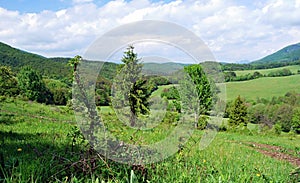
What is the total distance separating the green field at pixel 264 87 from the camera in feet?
291

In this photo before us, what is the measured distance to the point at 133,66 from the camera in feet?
31.6

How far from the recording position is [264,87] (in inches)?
3797

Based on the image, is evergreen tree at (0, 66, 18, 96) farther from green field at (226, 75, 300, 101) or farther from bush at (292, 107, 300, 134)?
bush at (292, 107, 300, 134)

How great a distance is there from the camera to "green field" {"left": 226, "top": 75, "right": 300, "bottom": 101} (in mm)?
88562

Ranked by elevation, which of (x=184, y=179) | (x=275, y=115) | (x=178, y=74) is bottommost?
(x=275, y=115)

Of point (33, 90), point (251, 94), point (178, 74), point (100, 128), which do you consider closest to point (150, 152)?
point (100, 128)

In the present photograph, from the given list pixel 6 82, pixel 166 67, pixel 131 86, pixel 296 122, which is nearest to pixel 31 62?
pixel 6 82

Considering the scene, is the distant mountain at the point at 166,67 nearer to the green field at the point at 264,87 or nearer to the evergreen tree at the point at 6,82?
the evergreen tree at the point at 6,82

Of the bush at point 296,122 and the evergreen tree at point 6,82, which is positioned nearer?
the evergreen tree at point 6,82

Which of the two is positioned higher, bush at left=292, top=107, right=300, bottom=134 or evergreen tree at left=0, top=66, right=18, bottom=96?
evergreen tree at left=0, top=66, right=18, bottom=96

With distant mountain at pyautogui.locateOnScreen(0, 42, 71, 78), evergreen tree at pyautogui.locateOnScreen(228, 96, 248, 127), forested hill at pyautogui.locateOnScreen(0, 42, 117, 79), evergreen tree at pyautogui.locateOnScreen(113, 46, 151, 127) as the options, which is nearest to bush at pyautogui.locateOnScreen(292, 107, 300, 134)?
evergreen tree at pyautogui.locateOnScreen(228, 96, 248, 127)

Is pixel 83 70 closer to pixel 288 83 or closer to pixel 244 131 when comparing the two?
pixel 244 131

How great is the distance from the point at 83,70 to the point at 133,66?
417cm

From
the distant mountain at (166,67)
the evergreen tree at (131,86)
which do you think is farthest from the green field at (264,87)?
the distant mountain at (166,67)
